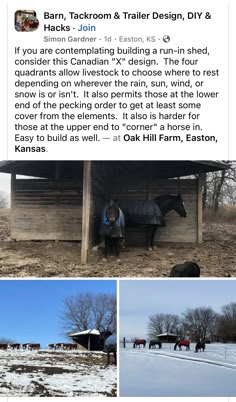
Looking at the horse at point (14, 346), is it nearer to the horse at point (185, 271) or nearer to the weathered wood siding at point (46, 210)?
the weathered wood siding at point (46, 210)

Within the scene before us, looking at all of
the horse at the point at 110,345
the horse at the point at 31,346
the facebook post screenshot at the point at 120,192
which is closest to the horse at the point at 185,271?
the facebook post screenshot at the point at 120,192

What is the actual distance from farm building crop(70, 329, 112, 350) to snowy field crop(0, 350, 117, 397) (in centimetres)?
5

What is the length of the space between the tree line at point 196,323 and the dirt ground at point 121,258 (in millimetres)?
222

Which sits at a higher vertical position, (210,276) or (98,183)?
(98,183)

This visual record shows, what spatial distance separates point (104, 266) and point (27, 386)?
0.83 m

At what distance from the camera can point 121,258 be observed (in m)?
2.47

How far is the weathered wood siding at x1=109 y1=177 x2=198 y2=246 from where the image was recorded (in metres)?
2.51

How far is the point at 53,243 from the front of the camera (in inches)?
99.9

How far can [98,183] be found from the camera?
2.45m
